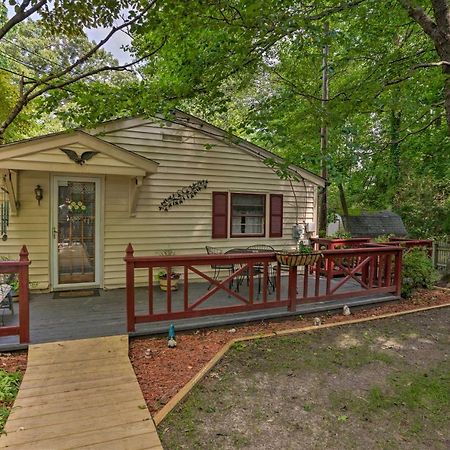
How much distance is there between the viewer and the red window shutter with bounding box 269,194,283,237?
752cm

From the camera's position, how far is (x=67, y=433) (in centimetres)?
226

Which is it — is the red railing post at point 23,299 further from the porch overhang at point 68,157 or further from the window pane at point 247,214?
the window pane at point 247,214

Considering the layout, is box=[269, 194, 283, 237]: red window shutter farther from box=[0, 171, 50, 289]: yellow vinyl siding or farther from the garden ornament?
box=[0, 171, 50, 289]: yellow vinyl siding

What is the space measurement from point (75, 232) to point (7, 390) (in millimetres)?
3412

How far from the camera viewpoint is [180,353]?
3.67m

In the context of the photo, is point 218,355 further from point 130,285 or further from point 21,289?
point 21,289

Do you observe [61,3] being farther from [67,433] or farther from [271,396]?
[271,396]

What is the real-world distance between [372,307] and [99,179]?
17.6 ft

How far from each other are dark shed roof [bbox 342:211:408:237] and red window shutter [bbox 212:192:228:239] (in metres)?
6.40

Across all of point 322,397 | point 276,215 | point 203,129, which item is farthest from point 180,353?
point 203,129

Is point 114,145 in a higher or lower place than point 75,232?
higher

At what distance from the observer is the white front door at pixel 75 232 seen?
5.67 meters

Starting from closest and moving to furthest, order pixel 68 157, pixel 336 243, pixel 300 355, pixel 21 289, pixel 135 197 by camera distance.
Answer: pixel 21 289, pixel 300 355, pixel 68 157, pixel 135 197, pixel 336 243

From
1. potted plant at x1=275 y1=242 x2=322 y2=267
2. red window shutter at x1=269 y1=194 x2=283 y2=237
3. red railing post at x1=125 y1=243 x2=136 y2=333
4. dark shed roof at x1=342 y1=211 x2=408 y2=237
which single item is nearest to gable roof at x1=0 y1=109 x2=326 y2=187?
red window shutter at x1=269 y1=194 x2=283 y2=237
